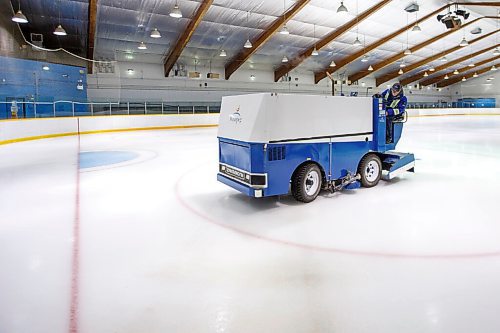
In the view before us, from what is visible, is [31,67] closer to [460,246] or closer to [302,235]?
[302,235]

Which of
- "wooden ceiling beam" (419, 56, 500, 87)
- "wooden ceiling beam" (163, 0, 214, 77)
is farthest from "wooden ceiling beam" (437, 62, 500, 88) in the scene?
"wooden ceiling beam" (163, 0, 214, 77)

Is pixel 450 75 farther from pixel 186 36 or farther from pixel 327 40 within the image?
pixel 186 36

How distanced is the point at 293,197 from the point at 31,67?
11501mm

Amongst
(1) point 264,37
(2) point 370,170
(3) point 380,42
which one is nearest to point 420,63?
(3) point 380,42

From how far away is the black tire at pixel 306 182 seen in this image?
4379mm

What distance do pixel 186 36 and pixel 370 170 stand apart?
14648mm

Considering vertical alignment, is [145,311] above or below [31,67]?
below

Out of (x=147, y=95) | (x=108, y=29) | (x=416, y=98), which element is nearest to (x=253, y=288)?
(x=108, y=29)

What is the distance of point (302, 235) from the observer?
3.37 m

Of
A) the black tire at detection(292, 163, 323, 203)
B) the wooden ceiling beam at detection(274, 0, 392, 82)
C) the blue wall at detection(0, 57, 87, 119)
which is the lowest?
the black tire at detection(292, 163, 323, 203)

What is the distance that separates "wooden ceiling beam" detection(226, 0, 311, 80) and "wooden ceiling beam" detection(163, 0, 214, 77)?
3.84 metres

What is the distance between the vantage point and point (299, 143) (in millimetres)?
4285

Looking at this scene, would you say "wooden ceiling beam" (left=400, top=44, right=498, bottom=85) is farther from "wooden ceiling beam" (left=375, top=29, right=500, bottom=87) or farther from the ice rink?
the ice rink

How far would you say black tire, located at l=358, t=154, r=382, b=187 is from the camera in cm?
512
